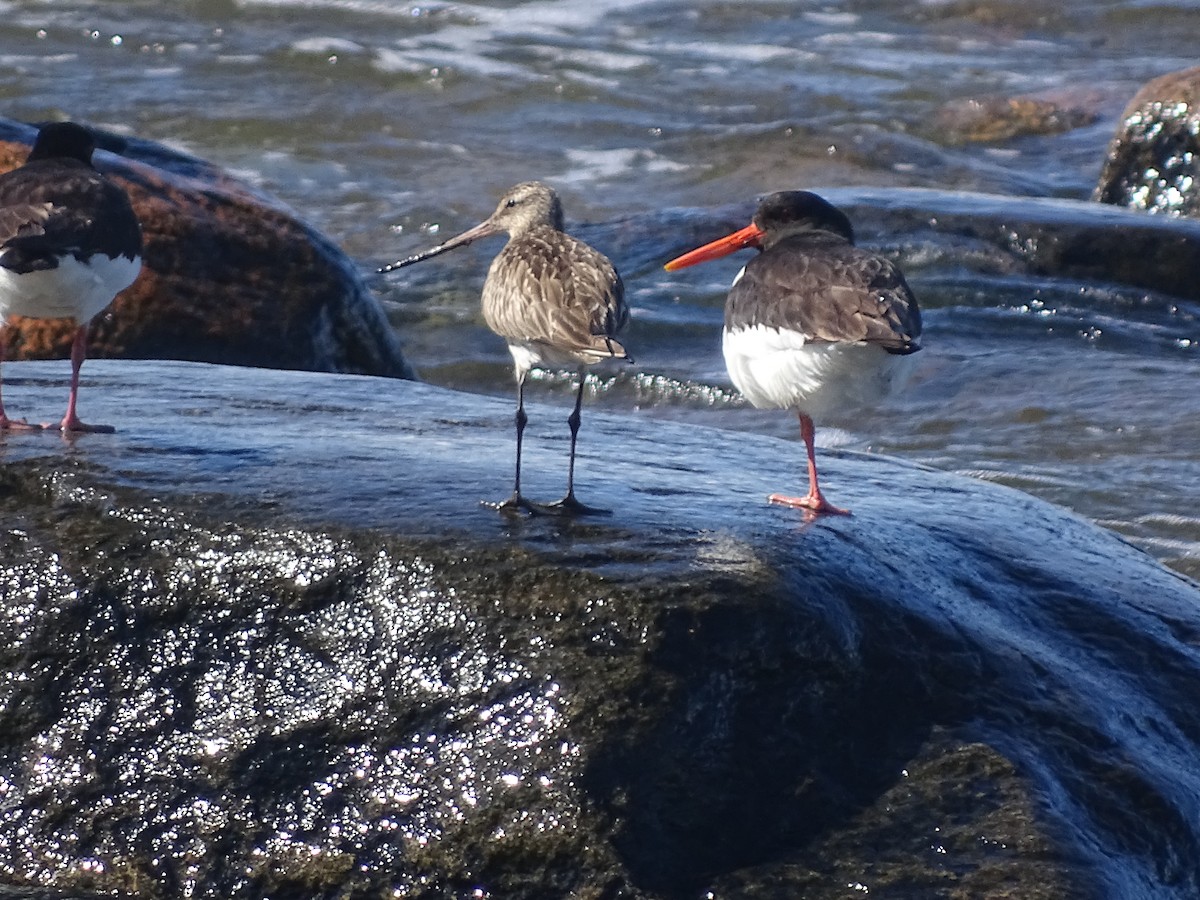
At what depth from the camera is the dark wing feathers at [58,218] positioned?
534 centimetres

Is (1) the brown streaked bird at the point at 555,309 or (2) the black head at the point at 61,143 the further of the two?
(2) the black head at the point at 61,143

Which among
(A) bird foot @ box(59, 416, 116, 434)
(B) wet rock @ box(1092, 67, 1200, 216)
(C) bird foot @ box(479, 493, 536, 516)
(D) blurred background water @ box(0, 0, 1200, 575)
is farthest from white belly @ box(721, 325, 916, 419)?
(B) wet rock @ box(1092, 67, 1200, 216)

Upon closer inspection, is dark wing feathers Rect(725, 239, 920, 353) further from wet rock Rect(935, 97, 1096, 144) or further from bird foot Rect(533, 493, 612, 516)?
wet rock Rect(935, 97, 1096, 144)

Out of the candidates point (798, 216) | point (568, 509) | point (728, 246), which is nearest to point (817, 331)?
point (568, 509)

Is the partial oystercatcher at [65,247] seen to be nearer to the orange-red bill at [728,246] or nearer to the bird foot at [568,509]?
the bird foot at [568,509]

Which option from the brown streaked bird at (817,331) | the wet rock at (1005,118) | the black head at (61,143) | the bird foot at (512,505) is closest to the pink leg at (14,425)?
the bird foot at (512,505)

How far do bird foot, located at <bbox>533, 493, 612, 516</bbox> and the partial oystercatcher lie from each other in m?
1.45

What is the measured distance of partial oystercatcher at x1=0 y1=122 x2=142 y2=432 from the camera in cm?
534

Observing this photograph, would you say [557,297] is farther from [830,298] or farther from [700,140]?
[700,140]

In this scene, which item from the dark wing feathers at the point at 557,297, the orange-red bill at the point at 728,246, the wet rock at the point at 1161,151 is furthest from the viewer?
the wet rock at the point at 1161,151

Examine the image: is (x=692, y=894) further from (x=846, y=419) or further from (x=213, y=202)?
(x=846, y=419)

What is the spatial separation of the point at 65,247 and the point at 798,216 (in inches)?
97.9

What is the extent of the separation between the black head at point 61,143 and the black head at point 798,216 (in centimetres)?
268

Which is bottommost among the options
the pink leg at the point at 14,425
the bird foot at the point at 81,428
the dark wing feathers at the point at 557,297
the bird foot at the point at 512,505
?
the pink leg at the point at 14,425
